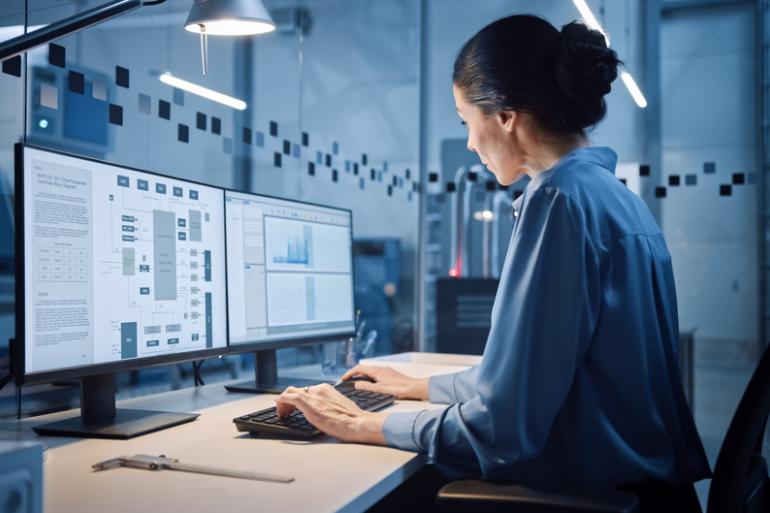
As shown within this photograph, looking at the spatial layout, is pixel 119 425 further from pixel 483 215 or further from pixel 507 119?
pixel 483 215

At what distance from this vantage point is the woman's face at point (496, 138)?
1.37 m

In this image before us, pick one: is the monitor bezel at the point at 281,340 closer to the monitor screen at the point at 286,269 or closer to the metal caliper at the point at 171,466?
the monitor screen at the point at 286,269

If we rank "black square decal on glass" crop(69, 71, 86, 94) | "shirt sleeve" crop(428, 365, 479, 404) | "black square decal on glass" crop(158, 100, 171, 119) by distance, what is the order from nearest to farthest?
"shirt sleeve" crop(428, 365, 479, 404), "black square decal on glass" crop(69, 71, 86, 94), "black square decal on glass" crop(158, 100, 171, 119)

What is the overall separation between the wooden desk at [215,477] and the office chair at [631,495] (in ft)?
0.40

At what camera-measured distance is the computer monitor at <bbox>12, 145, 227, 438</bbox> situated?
1218 millimetres

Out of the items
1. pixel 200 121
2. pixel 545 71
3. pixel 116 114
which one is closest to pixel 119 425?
pixel 545 71

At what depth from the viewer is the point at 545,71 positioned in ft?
4.27

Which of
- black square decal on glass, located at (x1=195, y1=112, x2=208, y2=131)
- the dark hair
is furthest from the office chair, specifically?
Result: black square decal on glass, located at (x1=195, y1=112, x2=208, y2=131)

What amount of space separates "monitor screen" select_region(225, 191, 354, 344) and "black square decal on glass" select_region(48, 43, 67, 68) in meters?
0.63

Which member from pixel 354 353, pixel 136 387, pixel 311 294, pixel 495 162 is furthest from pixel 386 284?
pixel 495 162

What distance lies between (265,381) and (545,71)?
1.07 meters

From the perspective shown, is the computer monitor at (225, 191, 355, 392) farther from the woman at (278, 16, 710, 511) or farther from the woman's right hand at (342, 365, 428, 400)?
the woman at (278, 16, 710, 511)

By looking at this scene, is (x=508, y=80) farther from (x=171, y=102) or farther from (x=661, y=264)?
(x=171, y=102)

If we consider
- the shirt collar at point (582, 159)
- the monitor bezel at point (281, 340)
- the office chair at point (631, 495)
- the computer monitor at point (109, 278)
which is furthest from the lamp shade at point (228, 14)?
the office chair at point (631, 495)
